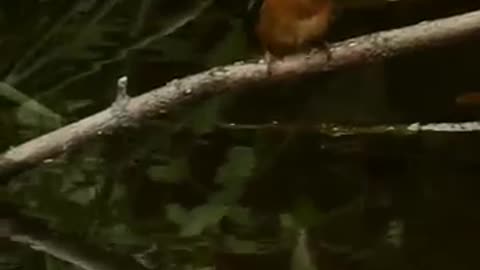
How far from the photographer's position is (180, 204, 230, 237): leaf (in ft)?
3.18

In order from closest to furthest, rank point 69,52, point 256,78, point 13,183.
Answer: point 256,78 < point 13,183 < point 69,52

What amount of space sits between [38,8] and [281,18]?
33 cm

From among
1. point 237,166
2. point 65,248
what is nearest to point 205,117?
point 237,166

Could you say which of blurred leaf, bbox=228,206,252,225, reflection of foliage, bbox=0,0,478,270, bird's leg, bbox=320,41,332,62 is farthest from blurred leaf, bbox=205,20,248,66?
bird's leg, bbox=320,41,332,62

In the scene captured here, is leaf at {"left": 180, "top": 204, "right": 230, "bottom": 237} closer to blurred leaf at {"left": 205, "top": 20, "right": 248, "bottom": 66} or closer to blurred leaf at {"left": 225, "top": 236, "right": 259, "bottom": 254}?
blurred leaf at {"left": 225, "top": 236, "right": 259, "bottom": 254}

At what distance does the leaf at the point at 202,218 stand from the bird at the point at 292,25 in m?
0.18

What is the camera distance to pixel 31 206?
974mm

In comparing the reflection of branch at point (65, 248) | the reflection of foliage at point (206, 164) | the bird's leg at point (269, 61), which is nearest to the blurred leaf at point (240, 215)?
the reflection of foliage at point (206, 164)

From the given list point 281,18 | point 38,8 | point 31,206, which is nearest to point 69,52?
point 38,8

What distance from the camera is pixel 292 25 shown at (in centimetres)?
85

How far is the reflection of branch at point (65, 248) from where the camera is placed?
0.91 meters

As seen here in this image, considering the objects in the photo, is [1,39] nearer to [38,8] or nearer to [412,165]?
[38,8]

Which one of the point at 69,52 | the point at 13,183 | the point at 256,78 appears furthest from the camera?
the point at 69,52

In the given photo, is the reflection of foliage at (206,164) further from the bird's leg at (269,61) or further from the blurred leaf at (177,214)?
the bird's leg at (269,61)
